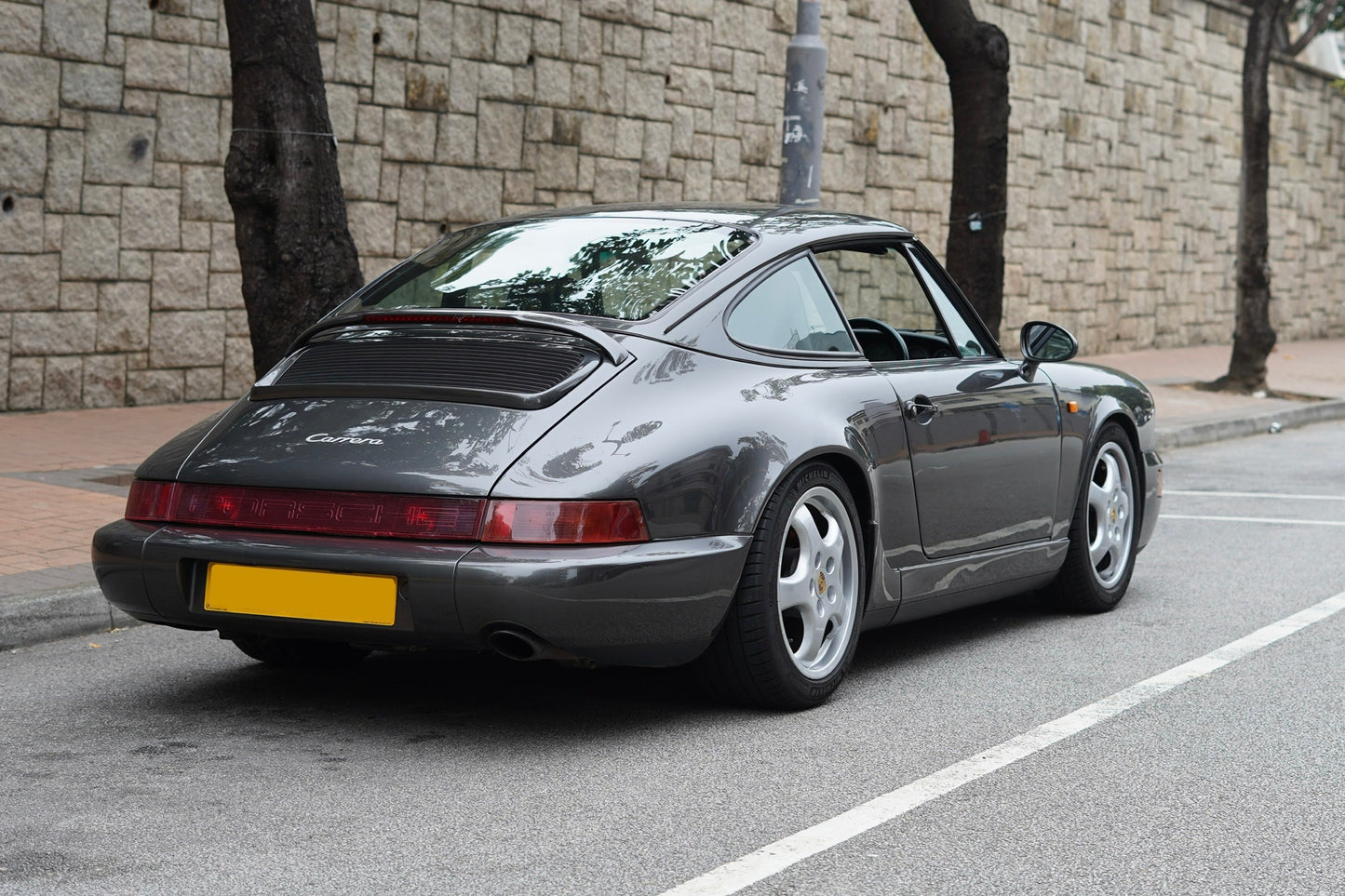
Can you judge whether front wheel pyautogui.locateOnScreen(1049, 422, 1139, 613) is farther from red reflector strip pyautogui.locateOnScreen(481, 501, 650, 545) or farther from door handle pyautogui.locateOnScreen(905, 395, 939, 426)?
red reflector strip pyautogui.locateOnScreen(481, 501, 650, 545)

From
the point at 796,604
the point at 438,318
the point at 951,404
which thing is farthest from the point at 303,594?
the point at 951,404

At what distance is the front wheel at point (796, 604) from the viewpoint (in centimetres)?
449

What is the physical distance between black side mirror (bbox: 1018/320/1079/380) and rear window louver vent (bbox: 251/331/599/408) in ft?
6.83

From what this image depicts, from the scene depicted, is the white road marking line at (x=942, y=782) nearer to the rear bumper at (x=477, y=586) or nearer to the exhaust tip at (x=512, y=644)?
the rear bumper at (x=477, y=586)

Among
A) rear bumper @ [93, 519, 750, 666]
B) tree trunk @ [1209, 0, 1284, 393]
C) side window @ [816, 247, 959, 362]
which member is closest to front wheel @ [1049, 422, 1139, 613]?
side window @ [816, 247, 959, 362]

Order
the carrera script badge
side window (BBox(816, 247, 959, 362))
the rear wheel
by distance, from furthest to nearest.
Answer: side window (BBox(816, 247, 959, 362)) < the rear wheel < the carrera script badge

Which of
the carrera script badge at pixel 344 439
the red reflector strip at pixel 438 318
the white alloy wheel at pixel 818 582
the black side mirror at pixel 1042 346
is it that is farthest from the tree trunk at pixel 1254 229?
the carrera script badge at pixel 344 439

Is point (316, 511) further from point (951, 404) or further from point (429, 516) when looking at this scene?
point (951, 404)

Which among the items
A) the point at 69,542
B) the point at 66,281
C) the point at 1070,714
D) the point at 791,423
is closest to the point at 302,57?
the point at 69,542

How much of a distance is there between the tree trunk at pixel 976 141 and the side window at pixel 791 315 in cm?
790

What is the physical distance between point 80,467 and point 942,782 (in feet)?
19.8

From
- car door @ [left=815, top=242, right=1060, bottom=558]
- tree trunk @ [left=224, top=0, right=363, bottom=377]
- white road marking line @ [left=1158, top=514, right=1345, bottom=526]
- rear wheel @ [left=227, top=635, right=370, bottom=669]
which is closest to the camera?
rear wheel @ [left=227, top=635, right=370, bottom=669]

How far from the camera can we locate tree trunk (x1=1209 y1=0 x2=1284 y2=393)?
18109 millimetres

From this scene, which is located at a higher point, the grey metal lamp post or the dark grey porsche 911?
the grey metal lamp post
